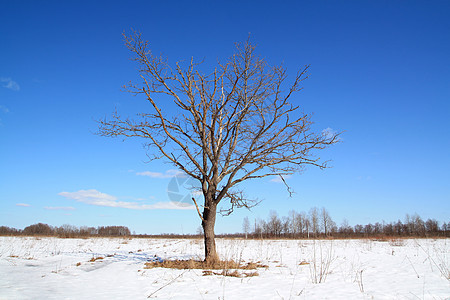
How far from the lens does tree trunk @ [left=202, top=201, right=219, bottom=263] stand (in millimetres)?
8548

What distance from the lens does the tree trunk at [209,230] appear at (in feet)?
28.0

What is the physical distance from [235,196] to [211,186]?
3.31ft

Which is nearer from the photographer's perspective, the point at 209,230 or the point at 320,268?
the point at 320,268

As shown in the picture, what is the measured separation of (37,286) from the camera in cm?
498

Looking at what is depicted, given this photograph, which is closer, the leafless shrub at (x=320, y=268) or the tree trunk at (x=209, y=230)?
the leafless shrub at (x=320, y=268)

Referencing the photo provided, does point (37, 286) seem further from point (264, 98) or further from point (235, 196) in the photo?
point (264, 98)

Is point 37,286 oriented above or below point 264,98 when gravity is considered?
below

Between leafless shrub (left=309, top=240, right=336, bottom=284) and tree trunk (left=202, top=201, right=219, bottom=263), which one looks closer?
leafless shrub (left=309, top=240, right=336, bottom=284)

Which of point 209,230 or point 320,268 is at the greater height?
point 209,230

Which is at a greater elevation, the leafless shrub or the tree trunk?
the tree trunk

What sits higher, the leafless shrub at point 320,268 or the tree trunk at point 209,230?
the tree trunk at point 209,230

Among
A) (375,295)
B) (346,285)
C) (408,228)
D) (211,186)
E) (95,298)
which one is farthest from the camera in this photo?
(408,228)

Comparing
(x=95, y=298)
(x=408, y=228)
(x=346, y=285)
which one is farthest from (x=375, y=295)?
(x=408, y=228)

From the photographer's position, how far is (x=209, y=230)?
8.76 m
